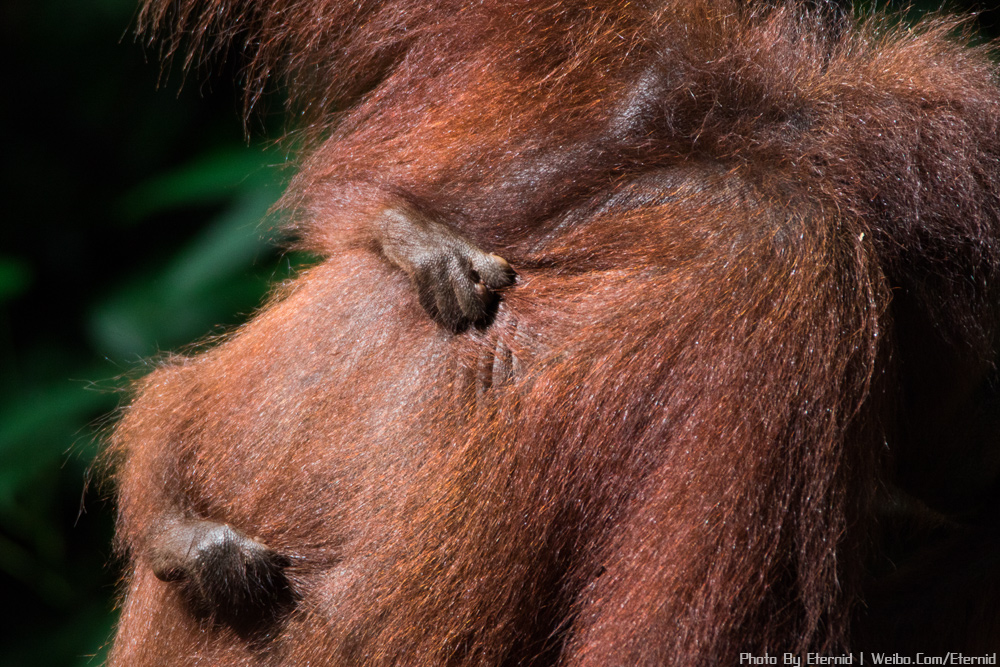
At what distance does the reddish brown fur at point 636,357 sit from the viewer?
0.60 meters

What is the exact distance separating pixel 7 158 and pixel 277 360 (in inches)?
48.5

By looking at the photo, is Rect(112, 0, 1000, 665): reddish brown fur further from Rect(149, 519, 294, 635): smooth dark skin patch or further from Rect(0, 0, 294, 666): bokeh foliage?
Rect(0, 0, 294, 666): bokeh foliage

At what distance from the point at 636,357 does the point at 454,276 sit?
0.16 meters

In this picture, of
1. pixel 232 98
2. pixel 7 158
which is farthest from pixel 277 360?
pixel 7 158

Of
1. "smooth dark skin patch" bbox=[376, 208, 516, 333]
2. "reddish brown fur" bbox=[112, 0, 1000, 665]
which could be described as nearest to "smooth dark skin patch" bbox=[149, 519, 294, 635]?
"reddish brown fur" bbox=[112, 0, 1000, 665]

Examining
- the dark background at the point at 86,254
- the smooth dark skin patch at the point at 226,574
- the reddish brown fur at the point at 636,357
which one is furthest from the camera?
the dark background at the point at 86,254

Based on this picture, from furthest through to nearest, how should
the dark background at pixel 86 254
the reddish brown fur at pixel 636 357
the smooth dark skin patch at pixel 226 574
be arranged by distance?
the dark background at pixel 86 254
the smooth dark skin patch at pixel 226 574
the reddish brown fur at pixel 636 357

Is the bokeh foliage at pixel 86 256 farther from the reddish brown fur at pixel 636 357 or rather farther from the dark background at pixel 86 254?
the reddish brown fur at pixel 636 357

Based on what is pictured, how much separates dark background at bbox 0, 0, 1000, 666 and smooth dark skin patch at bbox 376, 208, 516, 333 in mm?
909

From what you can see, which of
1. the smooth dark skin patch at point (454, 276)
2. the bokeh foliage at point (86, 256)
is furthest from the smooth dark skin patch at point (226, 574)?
the bokeh foliage at point (86, 256)

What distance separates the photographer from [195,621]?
781 mm

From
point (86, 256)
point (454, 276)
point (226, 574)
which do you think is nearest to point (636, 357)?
point (454, 276)

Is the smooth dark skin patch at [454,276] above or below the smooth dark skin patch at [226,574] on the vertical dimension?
above

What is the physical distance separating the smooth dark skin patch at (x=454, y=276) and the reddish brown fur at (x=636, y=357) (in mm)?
16
